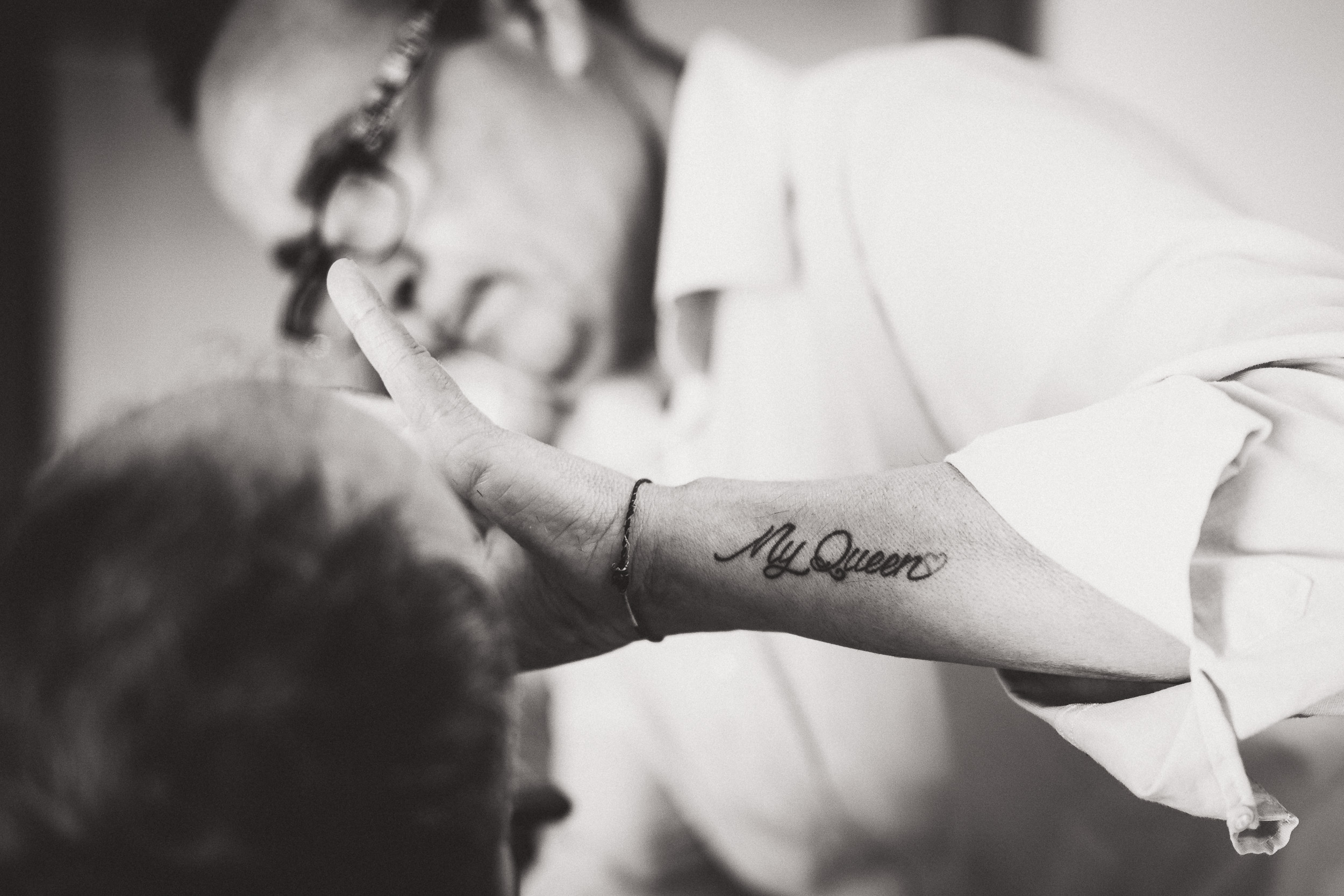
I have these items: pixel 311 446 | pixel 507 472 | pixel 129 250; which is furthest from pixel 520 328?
pixel 311 446

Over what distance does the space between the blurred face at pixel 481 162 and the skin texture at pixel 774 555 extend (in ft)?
1.87

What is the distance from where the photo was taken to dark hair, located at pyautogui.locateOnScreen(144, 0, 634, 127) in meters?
1.07

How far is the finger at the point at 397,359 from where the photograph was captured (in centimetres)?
55

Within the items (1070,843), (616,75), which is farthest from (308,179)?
(1070,843)

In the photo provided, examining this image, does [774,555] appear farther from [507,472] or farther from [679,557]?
[507,472]

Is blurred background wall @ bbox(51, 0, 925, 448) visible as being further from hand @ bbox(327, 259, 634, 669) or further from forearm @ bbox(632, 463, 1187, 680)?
forearm @ bbox(632, 463, 1187, 680)

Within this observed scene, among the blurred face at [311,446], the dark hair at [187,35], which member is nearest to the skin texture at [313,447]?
the blurred face at [311,446]

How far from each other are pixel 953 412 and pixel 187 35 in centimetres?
105

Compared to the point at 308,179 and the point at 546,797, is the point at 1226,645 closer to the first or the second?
the point at 546,797

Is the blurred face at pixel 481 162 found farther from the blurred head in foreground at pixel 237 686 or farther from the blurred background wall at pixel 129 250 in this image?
the blurred head in foreground at pixel 237 686

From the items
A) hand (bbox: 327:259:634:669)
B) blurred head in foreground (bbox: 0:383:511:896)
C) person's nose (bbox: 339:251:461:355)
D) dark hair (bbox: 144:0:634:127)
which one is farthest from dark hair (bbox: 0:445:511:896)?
dark hair (bbox: 144:0:634:127)

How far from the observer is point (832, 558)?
1.70 feet

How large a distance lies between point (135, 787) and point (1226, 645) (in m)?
0.51

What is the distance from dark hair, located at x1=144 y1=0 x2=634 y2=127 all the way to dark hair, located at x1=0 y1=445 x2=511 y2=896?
0.90m
